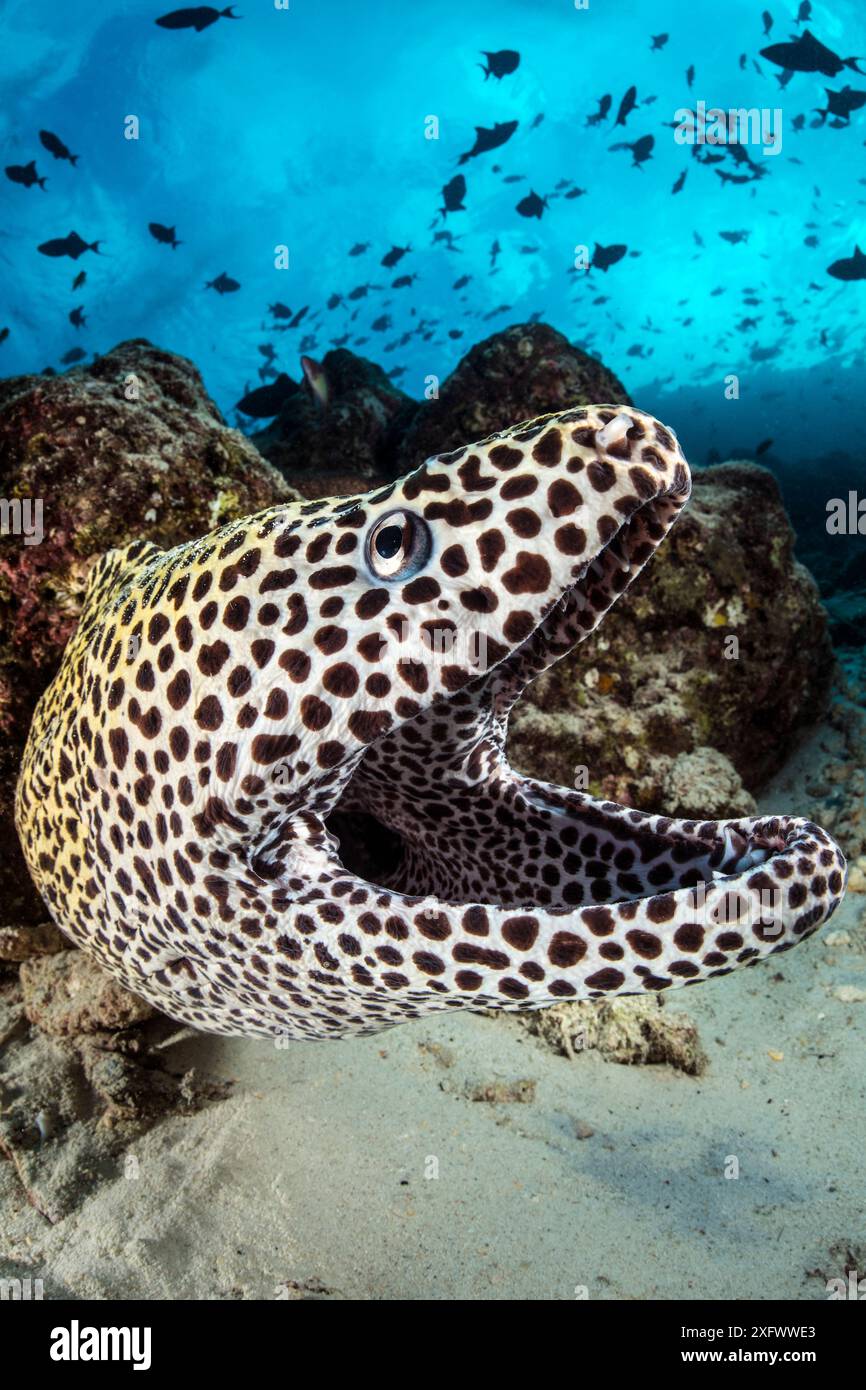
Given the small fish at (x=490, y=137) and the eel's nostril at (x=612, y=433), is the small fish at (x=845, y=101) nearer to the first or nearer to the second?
the small fish at (x=490, y=137)

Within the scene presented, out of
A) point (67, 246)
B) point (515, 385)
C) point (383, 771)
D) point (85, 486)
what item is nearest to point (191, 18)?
point (67, 246)

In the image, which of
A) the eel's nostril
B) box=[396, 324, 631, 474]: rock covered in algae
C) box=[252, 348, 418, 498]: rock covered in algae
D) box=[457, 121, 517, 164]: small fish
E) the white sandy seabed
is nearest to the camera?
the eel's nostril

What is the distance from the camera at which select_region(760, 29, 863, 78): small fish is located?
17.7 meters

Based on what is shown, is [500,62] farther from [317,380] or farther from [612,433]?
[612,433]

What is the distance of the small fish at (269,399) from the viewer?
565 inches

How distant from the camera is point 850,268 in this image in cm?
2128

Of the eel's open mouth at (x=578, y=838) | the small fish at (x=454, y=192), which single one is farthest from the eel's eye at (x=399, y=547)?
the small fish at (x=454, y=192)

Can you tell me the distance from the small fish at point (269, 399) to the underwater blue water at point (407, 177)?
34853 millimetres

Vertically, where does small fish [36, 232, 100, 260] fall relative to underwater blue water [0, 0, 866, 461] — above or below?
below

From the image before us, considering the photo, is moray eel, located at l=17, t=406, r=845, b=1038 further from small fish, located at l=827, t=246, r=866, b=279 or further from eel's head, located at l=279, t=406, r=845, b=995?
small fish, located at l=827, t=246, r=866, b=279

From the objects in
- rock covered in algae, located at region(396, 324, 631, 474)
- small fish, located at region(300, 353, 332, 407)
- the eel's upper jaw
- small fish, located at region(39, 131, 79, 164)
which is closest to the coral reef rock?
the eel's upper jaw

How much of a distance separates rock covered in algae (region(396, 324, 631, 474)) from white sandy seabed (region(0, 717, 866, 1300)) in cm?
553

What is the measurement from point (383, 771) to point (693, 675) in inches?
134
